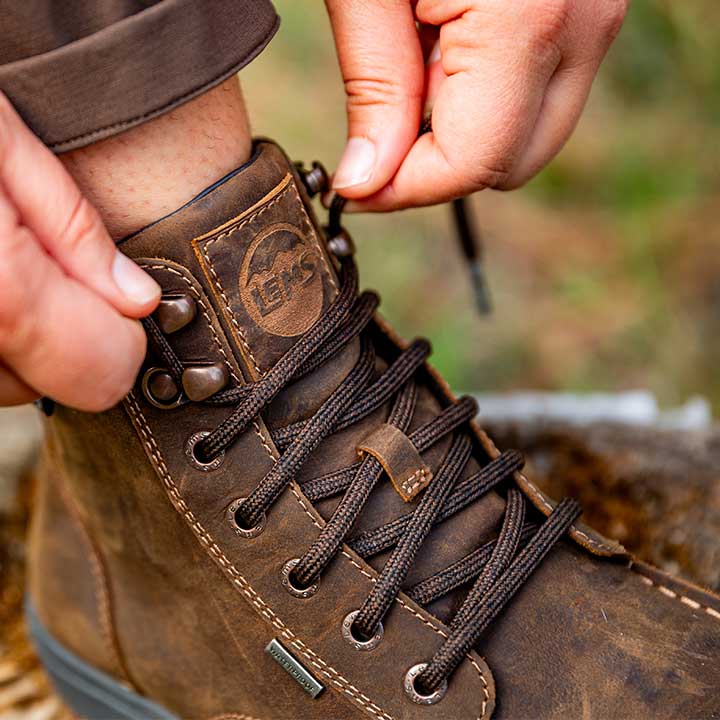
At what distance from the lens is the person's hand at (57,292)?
24.7 inches

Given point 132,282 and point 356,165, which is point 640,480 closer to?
point 356,165

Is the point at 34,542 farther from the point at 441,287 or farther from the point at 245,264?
the point at 441,287

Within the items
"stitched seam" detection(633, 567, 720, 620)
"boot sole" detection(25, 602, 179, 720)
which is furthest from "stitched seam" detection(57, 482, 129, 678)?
"stitched seam" detection(633, 567, 720, 620)

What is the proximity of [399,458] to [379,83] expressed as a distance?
1.31 feet

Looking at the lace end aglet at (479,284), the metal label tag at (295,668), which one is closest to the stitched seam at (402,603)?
the metal label tag at (295,668)

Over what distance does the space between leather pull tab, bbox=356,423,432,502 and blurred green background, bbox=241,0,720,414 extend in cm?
148

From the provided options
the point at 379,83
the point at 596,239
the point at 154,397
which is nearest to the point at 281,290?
the point at 154,397

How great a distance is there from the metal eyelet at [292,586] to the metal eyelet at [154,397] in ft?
0.61

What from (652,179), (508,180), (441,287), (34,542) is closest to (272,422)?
(508,180)

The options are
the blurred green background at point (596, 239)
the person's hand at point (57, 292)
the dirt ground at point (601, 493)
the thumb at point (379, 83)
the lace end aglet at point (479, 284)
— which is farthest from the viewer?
the blurred green background at point (596, 239)

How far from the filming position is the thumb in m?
0.93

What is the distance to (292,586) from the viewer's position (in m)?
0.84

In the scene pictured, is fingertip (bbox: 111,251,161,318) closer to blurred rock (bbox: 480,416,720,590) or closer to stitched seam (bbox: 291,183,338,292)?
stitched seam (bbox: 291,183,338,292)

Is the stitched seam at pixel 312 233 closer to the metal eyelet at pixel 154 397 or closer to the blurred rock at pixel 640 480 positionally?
the metal eyelet at pixel 154 397
